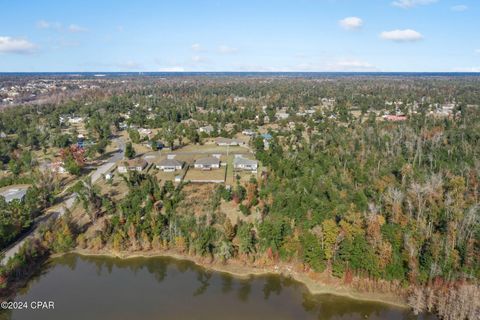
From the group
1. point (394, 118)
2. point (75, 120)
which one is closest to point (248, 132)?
point (394, 118)

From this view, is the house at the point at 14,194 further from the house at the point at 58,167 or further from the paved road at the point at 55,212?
the house at the point at 58,167

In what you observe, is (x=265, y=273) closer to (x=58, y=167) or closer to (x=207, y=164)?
(x=207, y=164)

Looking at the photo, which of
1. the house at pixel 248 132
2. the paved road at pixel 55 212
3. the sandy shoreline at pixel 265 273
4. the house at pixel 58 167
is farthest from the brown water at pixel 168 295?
the house at pixel 248 132

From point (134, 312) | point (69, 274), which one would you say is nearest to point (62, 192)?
point (69, 274)

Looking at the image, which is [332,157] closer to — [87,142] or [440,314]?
[440,314]

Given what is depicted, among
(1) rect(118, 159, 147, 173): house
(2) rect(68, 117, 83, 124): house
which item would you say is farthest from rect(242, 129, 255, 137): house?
(2) rect(68, 117, 83, 124): house
